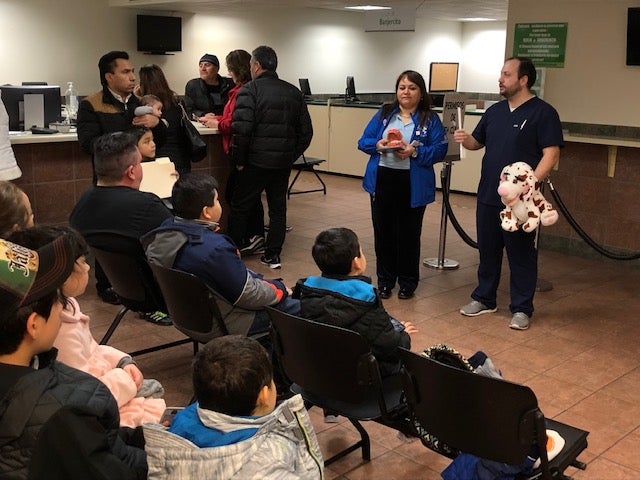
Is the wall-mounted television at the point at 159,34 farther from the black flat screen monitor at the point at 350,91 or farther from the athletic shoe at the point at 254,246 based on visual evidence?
the athletic shoe at the point at 254,246

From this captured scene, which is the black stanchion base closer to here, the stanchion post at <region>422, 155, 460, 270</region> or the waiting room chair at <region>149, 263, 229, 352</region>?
the stanchion post at <region>422, 155, 460, 270</region>

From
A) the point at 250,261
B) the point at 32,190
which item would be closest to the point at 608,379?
the point at 250,261

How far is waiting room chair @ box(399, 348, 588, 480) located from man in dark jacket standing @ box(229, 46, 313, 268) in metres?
3.53

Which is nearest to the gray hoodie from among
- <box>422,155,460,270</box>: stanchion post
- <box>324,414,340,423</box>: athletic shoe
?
<box>324,414,340,423</box>: athletic shoe

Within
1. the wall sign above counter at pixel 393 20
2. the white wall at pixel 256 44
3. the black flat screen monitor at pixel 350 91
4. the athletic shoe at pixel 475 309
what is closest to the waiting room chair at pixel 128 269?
the athletic shoe at pixel 475 309

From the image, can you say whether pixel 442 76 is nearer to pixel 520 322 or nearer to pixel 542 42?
pixel 542 42

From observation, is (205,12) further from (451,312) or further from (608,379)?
(608,379)

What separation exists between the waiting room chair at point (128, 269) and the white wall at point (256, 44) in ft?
23.1

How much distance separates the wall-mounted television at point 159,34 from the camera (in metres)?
10.5

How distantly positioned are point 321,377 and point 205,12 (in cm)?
980

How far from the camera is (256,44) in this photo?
473 inches

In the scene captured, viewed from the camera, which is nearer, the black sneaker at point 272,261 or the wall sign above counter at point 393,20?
the black sneaker at point 272,261

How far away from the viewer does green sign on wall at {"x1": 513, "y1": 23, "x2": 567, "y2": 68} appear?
238 inches

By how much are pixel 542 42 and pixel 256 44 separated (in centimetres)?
672
